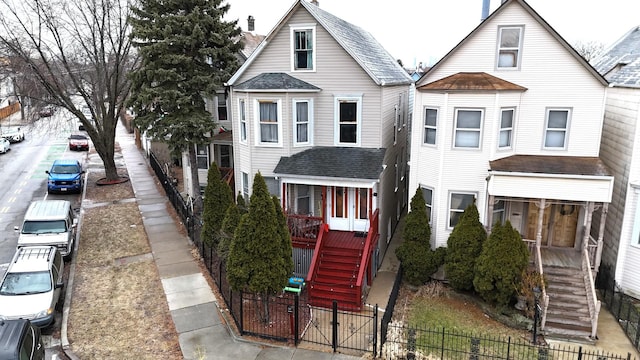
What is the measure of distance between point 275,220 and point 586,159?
36.5 feet

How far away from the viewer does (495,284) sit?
46.1ft

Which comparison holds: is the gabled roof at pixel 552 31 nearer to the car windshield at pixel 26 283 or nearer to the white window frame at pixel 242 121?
the white window frame at pixel 242 121

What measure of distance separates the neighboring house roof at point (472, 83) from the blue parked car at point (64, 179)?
908 inches

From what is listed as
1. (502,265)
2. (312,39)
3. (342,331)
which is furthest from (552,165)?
(312,39)

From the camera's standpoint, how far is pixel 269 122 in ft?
59.5

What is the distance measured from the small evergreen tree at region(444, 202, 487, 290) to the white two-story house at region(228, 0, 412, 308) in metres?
2.95

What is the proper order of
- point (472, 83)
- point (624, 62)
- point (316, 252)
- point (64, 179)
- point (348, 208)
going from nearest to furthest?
point (472, 83) < point (316, 252) < point (624, 62) < point (348, 208) < point (64, 179)

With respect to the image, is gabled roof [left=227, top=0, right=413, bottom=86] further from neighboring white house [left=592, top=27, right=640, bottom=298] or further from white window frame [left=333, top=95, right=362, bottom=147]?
neighboring white house [left=592, top=27, right=640, bottom=298]

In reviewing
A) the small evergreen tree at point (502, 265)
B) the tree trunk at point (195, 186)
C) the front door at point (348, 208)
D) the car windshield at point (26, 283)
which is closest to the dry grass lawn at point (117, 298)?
the car windshield at point (26, 283)

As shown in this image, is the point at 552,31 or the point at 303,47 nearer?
the point at 552,31

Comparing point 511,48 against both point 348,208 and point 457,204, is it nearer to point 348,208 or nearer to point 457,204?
point 457,204

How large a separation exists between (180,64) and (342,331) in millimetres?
14922

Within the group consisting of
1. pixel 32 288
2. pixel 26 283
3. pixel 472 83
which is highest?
pixel 472 83

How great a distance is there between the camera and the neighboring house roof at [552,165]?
572 inches
